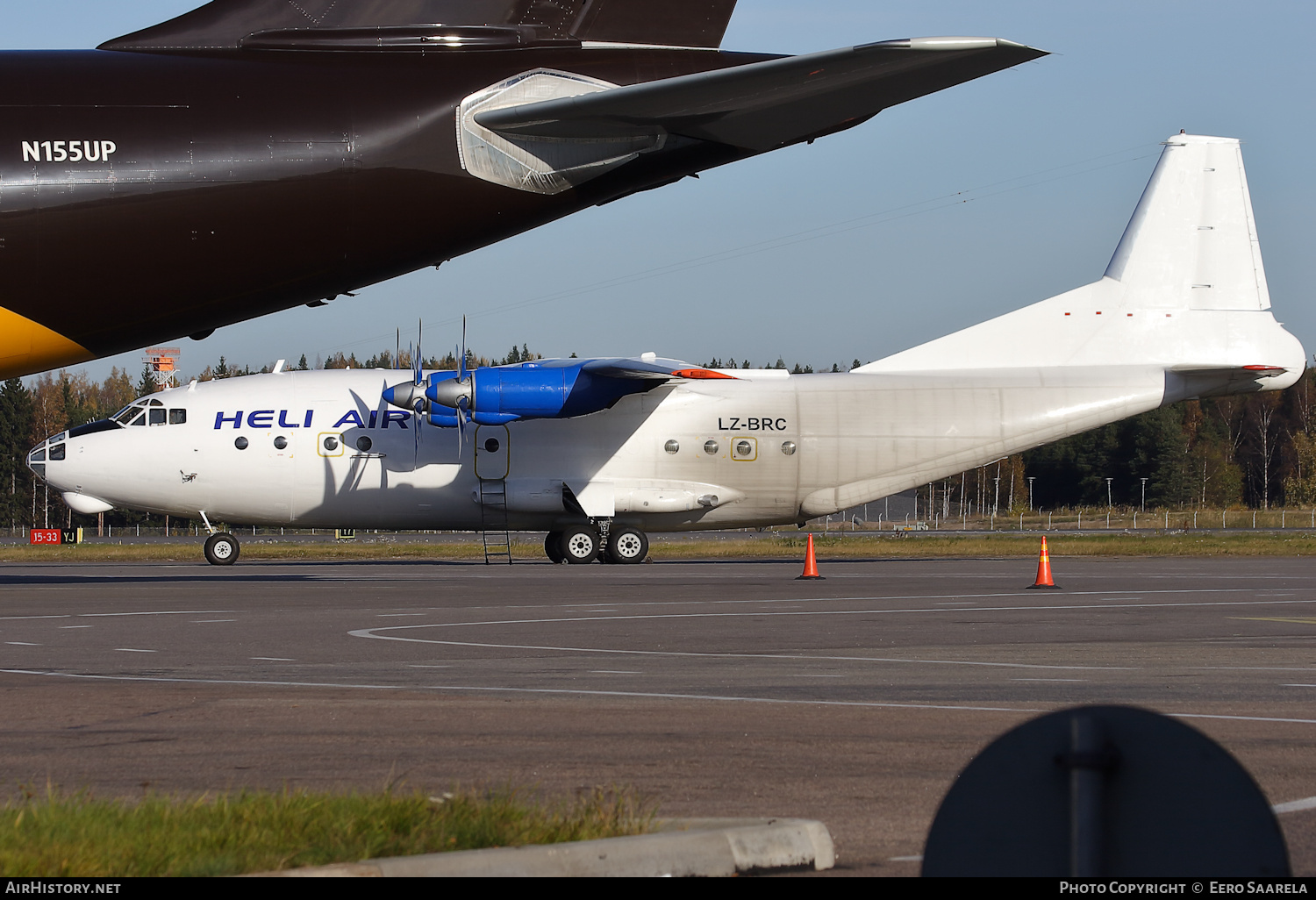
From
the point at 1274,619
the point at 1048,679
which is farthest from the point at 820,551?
the point at 1048,679

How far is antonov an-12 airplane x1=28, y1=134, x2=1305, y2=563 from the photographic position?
102ft

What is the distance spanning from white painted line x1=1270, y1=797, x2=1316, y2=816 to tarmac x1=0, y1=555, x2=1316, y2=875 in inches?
2.4

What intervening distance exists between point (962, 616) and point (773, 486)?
1642 cm

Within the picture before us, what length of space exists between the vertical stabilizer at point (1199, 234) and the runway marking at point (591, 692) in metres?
26.4

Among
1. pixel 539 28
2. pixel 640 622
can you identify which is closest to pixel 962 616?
pixel 640 622

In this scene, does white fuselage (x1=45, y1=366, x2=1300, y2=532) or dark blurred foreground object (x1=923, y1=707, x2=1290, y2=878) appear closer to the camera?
dark blurred foreground object (x1=923, y1=707, x2=1290, y2=878)

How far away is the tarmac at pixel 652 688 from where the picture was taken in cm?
677

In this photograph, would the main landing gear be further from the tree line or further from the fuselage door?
the tree line

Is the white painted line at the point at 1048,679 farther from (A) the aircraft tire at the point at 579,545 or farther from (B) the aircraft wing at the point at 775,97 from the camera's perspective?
(A) the aircraft tire at the point at 579,545

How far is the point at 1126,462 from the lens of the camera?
387 ft

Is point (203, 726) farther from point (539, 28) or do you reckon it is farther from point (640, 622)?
point (640, 622)

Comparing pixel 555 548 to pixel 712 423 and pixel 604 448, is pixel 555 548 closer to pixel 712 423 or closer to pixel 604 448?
pixel 604 448

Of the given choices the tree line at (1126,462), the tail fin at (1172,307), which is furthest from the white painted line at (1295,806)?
the tree line at (1126,462)

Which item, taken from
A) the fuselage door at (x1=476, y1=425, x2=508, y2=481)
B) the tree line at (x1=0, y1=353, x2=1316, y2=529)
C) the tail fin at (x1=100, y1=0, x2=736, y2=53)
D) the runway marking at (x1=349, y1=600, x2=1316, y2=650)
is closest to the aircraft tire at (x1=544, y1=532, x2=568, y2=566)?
the fuselage door at (x1=476, y1=425, x2=508, y2=481)
